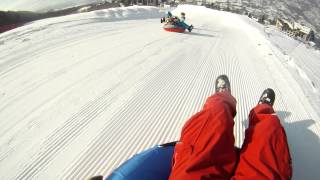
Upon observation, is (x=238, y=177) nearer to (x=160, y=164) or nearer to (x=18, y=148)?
(x=160, y=164)

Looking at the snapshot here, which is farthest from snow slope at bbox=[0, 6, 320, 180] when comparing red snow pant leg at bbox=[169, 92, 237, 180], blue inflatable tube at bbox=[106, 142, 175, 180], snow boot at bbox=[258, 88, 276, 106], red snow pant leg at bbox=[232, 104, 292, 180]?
red snow pant leg at bbox=[169, 92, 237, 180]

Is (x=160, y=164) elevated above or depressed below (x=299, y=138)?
above

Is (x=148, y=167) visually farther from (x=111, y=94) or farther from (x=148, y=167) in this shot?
(x=111, y=94)

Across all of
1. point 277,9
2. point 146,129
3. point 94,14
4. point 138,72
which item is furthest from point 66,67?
point 277,9

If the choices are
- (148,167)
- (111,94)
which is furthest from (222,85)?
(148,167)

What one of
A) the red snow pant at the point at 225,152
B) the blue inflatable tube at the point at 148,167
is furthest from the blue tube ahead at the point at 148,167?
the red snow pant at the point at 225,152

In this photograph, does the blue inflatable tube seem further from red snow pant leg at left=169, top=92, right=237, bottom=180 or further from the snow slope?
the snow slope

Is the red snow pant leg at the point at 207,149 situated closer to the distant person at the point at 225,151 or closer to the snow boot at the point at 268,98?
the distant person at the point at 225,151
